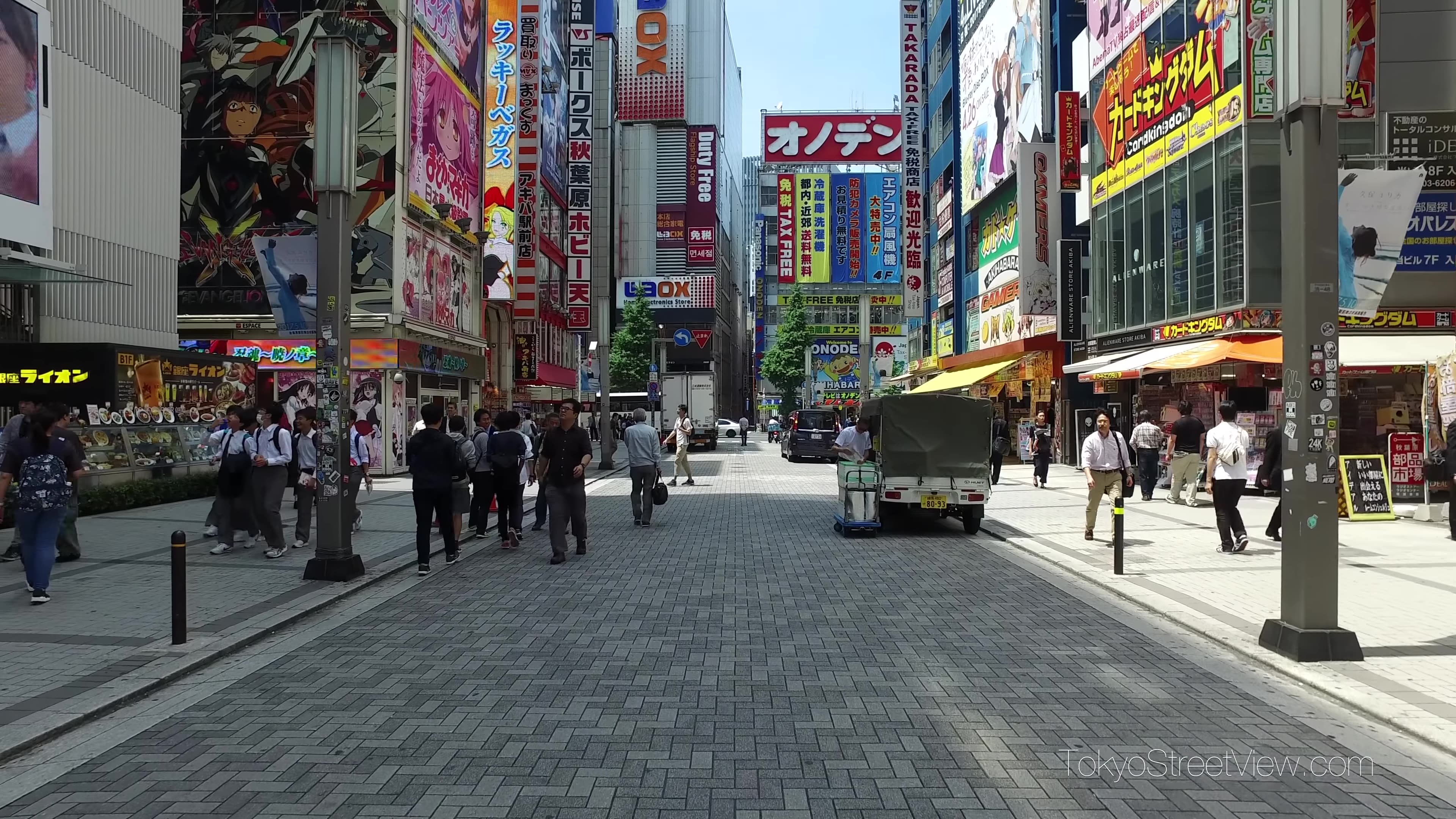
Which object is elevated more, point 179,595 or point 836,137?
point 836,137

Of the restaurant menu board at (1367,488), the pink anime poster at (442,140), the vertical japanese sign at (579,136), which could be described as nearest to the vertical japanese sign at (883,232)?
the vertical japanese sign at (579,136)

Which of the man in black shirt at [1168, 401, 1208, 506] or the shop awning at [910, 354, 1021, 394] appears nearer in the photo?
the man in black shirt at [1168, 401, 1208, 506]

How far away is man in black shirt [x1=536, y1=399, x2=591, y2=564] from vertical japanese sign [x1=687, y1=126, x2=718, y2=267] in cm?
8797

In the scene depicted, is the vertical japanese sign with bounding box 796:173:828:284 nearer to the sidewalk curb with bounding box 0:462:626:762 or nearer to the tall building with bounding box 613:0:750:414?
the tall building with bounding box 613:0:750:414

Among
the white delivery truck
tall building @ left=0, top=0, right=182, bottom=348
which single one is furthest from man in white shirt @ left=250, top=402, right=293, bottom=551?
the white delivery truck

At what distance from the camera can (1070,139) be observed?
30.1 metres

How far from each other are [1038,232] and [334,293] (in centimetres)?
2618

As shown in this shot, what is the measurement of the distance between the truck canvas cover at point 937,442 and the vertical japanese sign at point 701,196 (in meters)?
85.3

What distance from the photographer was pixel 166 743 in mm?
5227

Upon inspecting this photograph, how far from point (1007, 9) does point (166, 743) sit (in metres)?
39.0

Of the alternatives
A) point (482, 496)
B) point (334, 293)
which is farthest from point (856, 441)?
point (334, 293)

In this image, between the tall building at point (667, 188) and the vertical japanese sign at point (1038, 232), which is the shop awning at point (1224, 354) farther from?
the tall building at point (667, 188)

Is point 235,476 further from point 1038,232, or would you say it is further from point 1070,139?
point 1038,232

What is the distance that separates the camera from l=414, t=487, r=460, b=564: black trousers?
1099cm
